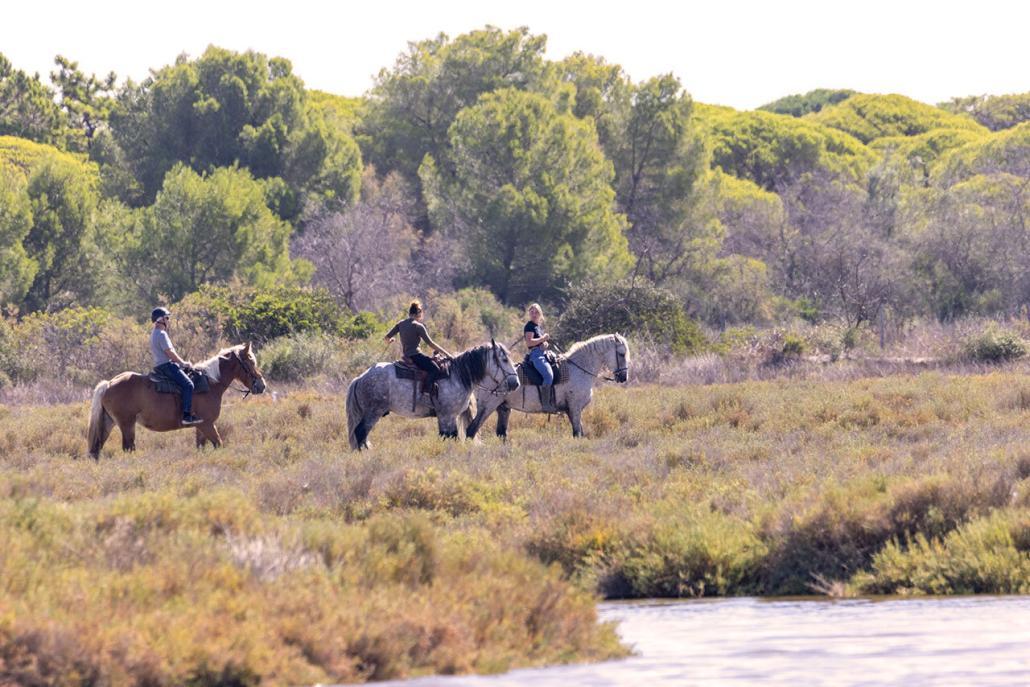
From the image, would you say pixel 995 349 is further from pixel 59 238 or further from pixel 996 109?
pixel 996 109

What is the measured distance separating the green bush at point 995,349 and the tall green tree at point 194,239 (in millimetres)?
25102

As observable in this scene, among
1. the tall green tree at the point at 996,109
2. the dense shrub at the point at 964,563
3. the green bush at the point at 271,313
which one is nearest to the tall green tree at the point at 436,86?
the green bush at the point at 271,313

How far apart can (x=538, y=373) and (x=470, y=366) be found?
1.69 m

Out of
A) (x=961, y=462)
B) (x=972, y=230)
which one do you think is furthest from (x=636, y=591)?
(x=972, y=230)

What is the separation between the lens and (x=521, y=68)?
2886 inches

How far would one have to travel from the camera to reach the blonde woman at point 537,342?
2430 cm

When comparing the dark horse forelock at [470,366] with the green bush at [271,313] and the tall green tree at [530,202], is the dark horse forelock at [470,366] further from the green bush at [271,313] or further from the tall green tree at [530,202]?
the tall green tree at [530,202]

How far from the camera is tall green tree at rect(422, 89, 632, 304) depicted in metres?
58.4

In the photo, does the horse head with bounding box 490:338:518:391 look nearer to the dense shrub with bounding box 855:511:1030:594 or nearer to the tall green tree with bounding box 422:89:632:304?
the dense shrub with bounding box 855:511:1030:594

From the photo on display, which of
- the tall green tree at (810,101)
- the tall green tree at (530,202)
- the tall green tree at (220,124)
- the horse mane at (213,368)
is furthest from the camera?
the tall green tree at (810,101)

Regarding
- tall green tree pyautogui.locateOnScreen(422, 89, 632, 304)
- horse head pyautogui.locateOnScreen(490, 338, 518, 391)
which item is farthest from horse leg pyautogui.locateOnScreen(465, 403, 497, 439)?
tall green tree pyautogui.locateOnScreen(422, 89, 632, 304)

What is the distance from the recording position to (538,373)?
81.0 ft

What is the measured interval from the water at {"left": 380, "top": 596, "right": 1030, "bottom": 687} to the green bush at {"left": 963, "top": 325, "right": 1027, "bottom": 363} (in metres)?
25.7

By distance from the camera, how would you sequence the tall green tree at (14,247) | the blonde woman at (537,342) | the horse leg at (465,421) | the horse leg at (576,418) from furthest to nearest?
the tall green tree at (14,247), the horse leg at (576,418), the blonde woman at (537,342), the horse leg at (465,421)
